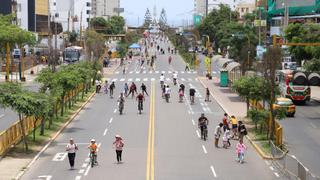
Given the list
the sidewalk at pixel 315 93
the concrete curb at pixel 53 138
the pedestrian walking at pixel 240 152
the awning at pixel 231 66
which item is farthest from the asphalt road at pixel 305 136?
the awning at pixel 231 66

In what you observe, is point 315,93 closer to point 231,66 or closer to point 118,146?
point 231,66

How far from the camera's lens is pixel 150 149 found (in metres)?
33.5

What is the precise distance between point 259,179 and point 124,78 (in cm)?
5915

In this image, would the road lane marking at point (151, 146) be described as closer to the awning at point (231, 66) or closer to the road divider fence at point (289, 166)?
the road divider fence at point (289, 166)

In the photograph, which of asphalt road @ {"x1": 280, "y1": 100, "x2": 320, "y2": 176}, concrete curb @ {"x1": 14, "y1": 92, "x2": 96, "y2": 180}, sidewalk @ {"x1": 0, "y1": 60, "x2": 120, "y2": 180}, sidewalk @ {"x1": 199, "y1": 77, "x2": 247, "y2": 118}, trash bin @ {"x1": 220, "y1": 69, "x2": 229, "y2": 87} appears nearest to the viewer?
sidewalk @ {"x1": 0, "y1": 60, "x2": 120, "y2": 180}

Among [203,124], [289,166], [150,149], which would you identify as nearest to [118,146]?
[150,149]

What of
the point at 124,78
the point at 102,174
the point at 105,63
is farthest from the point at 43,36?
the point at 102,174

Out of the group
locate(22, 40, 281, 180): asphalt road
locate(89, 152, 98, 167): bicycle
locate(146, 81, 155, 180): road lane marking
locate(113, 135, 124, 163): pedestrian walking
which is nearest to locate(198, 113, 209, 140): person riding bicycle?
locate(22, 40, 281, 180): asphalt road

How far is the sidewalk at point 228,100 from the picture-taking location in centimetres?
4962

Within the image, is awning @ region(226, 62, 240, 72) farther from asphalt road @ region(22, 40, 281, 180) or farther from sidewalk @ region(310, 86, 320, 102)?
asphalt road @ region(22, 40, 281, 180)

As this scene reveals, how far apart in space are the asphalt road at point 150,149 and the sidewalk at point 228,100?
84 cm

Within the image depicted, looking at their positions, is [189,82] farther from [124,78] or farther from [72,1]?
[72,1]

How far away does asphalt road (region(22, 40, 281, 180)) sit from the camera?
1079 inches

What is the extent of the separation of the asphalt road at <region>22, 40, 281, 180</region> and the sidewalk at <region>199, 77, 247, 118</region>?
33.0 inches
